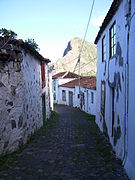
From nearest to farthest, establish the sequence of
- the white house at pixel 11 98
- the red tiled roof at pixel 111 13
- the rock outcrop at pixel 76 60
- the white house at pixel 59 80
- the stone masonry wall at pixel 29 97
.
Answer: the white house at pixel 11 98 < the red tiled roof at pixel 111 13 < the stone masonry wall at pixel 29 97 < the white house at pixel 59 80 < the rock outcrop at pixel 76 60

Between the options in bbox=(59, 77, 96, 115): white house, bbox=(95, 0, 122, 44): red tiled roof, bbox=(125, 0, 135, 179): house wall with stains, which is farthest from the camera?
bbox=(59, 77, 96, 115): white house

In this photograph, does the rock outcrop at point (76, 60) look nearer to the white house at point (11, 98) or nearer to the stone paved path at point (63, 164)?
the stone paved path at point (63, 164)

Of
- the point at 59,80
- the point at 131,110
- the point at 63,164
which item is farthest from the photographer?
the point at 59,80

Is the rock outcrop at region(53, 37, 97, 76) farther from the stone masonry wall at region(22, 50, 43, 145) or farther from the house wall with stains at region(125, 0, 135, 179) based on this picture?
the house wall with stains at region(125, 0, 135, 179)

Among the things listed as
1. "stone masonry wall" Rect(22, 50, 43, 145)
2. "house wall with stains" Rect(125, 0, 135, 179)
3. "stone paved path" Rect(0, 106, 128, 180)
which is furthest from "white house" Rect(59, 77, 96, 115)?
"house wall with stains" Rect(125, 0, 135, 179)

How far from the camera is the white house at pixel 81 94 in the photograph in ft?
58.7

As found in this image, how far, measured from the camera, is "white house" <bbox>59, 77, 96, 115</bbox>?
58.7 feet

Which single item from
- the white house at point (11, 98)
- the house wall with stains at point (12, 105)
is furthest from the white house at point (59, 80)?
the white house at point (11, 98)

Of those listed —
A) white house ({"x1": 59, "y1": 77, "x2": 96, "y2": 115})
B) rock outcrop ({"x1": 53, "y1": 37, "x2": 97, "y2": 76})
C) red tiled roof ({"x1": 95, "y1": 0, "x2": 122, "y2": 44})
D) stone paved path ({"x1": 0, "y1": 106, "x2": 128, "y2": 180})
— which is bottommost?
stone paved path ({"x1": 0, "y1": 106, "x2": 128, "y2": 180})

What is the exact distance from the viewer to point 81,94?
891 inches

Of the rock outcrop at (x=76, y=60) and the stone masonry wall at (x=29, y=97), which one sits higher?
the rock outcrop at (x=76, y=60)

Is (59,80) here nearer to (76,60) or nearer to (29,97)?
(29,97)

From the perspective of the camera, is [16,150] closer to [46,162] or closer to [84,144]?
[46,162]

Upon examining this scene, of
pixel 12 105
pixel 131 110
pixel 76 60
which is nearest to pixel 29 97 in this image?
pixel 12 105
